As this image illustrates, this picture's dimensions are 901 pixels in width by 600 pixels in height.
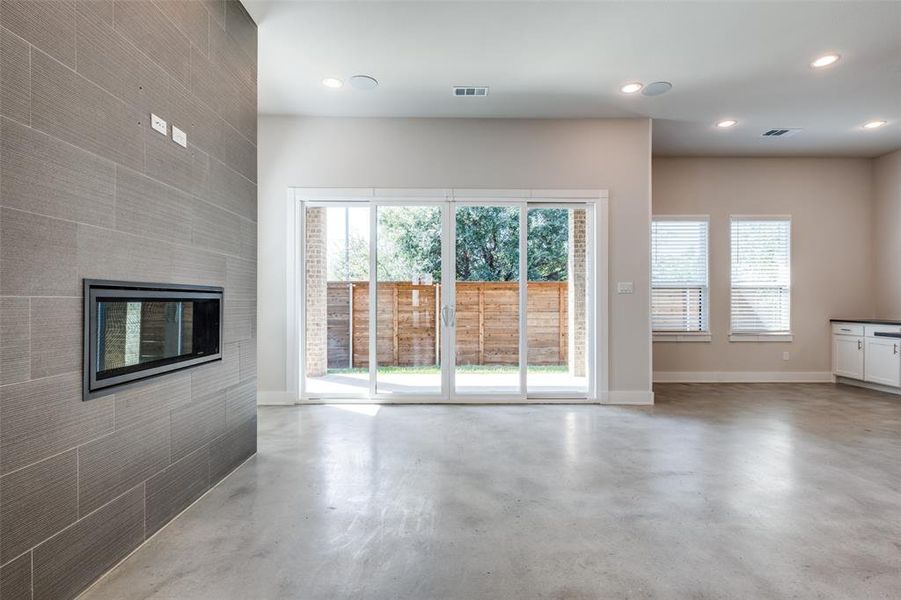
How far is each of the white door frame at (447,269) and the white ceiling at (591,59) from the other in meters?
0.82

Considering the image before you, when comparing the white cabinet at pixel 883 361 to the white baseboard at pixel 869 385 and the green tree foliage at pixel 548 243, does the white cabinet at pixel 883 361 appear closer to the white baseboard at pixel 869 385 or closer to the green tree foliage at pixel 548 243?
the white baseboard at pixel 869 385

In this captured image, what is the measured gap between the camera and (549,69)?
3602 millimetres

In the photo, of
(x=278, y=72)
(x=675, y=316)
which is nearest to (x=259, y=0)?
(x=278, y=72)

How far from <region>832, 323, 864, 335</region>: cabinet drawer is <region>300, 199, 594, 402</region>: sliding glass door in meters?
3.74

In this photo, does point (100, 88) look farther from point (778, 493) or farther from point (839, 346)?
point (839, 346)

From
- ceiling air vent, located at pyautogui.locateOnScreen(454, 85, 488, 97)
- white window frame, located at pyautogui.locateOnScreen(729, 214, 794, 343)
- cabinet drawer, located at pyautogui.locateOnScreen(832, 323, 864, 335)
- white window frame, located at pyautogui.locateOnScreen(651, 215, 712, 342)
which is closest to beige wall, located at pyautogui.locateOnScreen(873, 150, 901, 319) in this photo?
cabinet drawer, located at pyautogui.locateOnScreen(832, 323, 864, 335)

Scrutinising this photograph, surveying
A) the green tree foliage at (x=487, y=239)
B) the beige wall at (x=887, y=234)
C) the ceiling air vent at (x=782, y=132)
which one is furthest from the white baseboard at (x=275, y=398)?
the beige wall at (x=887, y=234)

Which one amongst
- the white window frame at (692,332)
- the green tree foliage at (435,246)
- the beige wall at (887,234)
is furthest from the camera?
the white window frame at (692,332)

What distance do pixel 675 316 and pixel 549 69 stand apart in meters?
3.87

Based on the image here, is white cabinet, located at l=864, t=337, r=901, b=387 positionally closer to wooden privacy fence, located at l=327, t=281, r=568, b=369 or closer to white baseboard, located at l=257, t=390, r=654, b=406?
white baseboard, located at l=257, t=390, r=654, b=406

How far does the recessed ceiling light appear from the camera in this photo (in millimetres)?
3390

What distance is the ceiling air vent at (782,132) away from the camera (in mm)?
4934

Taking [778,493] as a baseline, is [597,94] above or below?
above

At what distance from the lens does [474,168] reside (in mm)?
4617
